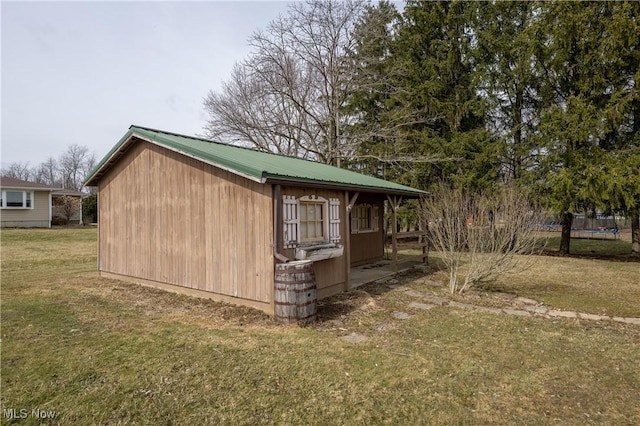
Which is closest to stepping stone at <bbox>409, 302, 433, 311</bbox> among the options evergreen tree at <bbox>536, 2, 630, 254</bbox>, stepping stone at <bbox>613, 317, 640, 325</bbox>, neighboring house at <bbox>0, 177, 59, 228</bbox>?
stepping stone at <bbox>613, 317, 640, 325</bbox>

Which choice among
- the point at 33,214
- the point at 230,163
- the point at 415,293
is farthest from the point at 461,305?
the point at 33,214

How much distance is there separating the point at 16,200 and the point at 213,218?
23.8m

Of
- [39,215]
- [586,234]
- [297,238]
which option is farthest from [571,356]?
[39,215]

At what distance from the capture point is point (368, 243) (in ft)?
40.7

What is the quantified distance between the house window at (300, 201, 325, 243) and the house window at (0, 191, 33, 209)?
965 inches

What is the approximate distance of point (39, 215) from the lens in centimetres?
2398

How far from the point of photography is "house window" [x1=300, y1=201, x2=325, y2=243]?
710 cm

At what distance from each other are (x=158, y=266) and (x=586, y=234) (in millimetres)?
26873

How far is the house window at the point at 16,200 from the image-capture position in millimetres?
22766

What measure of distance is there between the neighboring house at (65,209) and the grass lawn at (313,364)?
2287cm

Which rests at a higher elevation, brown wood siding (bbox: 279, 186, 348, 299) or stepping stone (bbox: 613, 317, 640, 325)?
brown wood siding (bbox: 279, 186, 348, 299)

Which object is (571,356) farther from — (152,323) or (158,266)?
(158,266)

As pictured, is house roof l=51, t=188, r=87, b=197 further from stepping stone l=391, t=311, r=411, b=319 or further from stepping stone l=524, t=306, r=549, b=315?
stepping stone l=524, t=306, r=549, b=315

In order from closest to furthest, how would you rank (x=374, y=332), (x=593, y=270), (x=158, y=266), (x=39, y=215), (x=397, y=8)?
(x=374, y=332), (x=158, y=266), (x=593, y=270), (x=397, y=8), (x=39, y=215)
